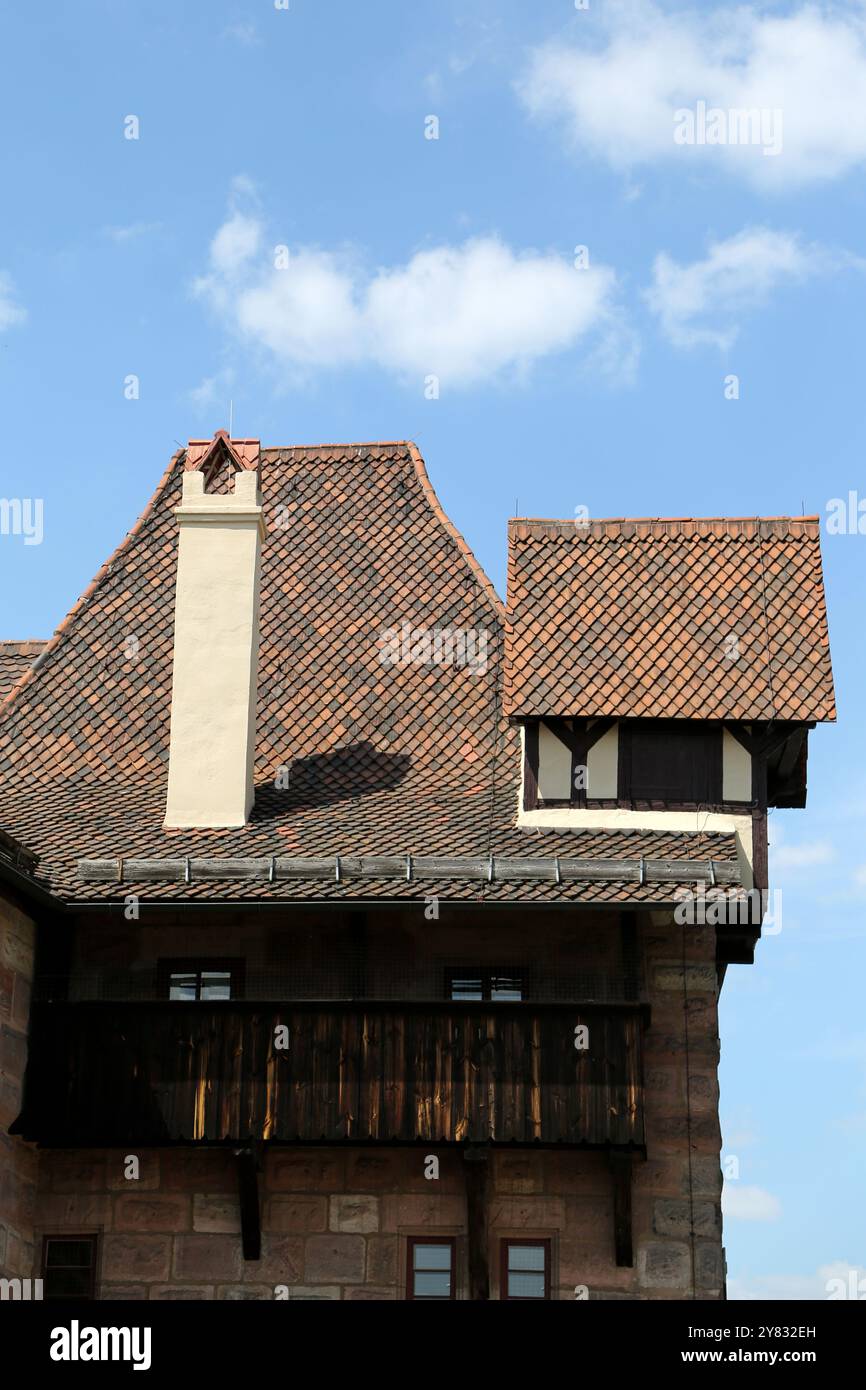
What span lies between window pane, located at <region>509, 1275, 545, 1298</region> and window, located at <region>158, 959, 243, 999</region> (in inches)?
135

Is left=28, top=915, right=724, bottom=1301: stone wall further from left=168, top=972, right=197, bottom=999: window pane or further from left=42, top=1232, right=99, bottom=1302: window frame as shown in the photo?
left=168, top=972, right=197, bottom=999: window pane

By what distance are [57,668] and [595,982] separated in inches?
294

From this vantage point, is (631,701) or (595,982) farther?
(631,701)

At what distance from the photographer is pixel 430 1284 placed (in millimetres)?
20016

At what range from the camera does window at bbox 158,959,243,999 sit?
68.2 ft

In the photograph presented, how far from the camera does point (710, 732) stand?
874 inches

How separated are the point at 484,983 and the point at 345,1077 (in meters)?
1.57

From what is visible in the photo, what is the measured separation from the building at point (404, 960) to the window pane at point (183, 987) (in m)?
0.04

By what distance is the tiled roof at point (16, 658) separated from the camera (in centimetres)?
2562

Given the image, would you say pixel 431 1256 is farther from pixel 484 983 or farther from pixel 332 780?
pixel 332 780
